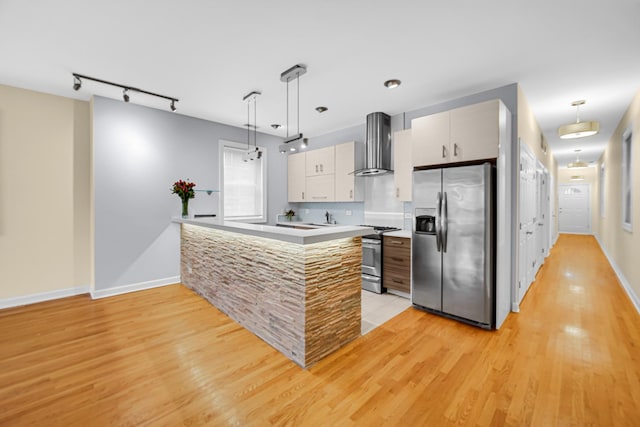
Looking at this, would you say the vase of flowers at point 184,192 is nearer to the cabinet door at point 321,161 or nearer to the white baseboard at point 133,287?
the white baseboard at point 133,287

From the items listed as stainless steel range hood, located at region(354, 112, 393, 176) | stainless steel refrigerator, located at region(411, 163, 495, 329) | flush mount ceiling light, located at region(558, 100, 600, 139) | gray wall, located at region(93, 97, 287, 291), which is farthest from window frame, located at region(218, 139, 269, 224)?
flush mount ceiling light, located at region(558, 100, 600, 139)

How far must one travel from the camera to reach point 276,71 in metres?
3.04

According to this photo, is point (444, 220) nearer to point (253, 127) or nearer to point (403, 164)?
point (403, 164)

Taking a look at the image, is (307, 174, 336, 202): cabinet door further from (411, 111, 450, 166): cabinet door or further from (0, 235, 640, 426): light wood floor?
(0, 235, 640, 426): light wood floor

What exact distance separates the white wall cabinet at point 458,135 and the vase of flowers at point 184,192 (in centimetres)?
Answer: 336

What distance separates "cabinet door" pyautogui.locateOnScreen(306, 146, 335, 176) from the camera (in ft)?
16.9

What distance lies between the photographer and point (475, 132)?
3012mm

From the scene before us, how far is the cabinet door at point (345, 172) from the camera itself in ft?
15.8

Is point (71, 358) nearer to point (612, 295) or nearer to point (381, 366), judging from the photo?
point (381, 366)

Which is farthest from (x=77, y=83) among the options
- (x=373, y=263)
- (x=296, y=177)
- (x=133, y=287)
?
(x=373, y=263)

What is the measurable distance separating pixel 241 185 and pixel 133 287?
2.51m

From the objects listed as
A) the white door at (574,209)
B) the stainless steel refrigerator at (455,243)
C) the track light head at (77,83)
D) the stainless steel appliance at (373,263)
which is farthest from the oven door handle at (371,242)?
the white door at (574,209)

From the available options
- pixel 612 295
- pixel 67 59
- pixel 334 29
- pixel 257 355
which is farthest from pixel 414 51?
pixel 612 295

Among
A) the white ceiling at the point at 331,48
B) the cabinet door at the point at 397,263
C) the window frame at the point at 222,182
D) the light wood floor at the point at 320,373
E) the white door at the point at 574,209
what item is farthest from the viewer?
the white door at the point at 574,209
